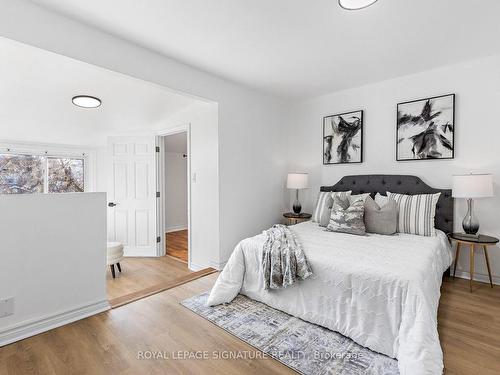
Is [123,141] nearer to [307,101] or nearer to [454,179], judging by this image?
[307,101]

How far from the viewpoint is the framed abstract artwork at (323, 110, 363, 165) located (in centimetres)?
376

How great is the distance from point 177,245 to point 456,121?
4688 millimetres

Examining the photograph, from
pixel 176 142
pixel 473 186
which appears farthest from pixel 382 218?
pixel 176 142

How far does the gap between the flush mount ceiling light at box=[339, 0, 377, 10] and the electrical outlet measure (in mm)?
3264

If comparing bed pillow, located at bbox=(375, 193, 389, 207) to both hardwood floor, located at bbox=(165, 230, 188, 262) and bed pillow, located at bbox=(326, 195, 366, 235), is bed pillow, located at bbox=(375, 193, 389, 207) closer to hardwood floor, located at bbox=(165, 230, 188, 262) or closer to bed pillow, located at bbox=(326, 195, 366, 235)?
bed pillow, located at bbox=(326, 195, 366, 235)

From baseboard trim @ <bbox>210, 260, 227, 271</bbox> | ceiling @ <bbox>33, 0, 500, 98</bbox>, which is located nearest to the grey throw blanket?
baseboard trim @ <bbox>210, 260, 227, 271</bbox>

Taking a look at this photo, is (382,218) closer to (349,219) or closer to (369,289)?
(349,219)

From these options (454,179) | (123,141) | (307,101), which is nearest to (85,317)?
(123,141)

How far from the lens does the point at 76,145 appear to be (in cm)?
457

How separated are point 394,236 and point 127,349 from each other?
2.64 metres

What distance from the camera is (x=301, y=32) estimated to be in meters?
2.34

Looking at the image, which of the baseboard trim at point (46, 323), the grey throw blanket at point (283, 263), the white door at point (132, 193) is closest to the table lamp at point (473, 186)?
the grey throw blanket at point (283, 263)

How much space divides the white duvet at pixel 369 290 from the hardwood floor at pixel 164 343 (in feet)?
1.11

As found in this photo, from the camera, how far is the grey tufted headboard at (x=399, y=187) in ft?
10.0
